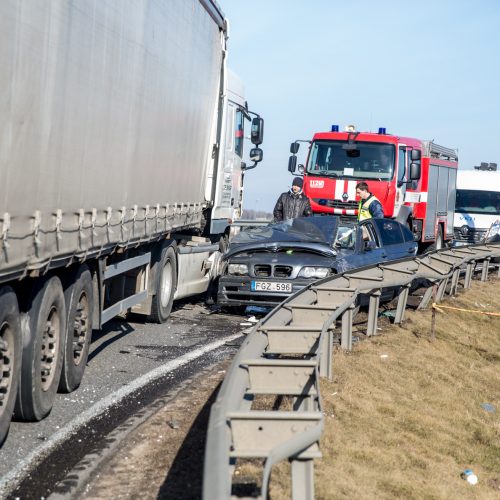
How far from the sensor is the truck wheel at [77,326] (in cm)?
864

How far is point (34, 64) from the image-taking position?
6844mm

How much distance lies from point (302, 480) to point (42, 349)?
11.8 feet

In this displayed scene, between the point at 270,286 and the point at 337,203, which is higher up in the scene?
the point at 337,203

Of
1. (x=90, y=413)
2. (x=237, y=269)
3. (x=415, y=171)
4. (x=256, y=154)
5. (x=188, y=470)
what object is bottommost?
(x=90, y=413)

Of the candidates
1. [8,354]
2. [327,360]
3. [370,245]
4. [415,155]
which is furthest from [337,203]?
A: [8,354]

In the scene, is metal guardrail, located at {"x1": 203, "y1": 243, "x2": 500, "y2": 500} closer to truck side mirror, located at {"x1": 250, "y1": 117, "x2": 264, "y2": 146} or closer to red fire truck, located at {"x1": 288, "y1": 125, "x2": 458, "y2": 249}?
truck side mirror, located at {"x1": 250, "y1": 117, "x2": 264, "y2": 146}

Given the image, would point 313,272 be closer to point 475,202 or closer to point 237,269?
point 237,269

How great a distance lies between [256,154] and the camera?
18.6 metres

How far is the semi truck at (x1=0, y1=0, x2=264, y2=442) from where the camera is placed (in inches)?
268

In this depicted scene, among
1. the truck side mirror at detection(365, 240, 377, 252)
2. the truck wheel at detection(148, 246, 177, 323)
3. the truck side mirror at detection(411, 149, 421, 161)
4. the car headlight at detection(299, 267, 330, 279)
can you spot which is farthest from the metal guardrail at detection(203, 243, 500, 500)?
the truck side mirror at detection(411, 149, 421, 161)

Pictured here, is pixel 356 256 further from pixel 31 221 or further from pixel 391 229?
pixel 31 221

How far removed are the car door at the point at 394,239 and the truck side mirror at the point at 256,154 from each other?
2777 mm

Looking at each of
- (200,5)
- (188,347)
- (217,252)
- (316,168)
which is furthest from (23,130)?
(316,168)

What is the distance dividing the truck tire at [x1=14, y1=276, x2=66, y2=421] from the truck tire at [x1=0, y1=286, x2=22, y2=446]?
0.29 meters
